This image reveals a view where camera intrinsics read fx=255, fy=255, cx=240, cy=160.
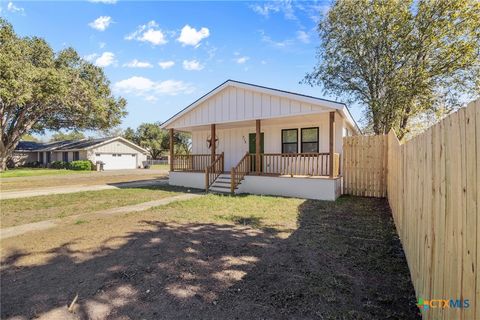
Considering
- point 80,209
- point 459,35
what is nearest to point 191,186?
point 80,209

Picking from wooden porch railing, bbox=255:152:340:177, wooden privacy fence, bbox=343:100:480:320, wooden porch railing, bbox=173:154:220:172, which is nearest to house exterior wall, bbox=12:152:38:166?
wooden porch railing, bbox=173:154:220:172

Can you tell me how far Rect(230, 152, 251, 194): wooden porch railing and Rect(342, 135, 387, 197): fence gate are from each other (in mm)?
4168

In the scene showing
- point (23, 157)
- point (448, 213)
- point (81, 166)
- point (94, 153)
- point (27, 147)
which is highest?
point (27, 147)

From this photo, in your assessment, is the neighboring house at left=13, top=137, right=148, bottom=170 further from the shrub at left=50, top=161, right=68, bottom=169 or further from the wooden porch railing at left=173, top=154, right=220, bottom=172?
the wooden porch railing at left=173, top=154, right=220, bottom=172

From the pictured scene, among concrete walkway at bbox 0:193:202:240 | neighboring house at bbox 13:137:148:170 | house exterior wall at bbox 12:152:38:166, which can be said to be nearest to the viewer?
concrete walkway at bbox 0:193:202:240

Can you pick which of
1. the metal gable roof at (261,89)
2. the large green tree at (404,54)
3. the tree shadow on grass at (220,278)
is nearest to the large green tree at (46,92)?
the metal gable roof at (261,89)

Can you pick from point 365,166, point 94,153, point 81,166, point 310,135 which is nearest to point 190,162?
point 310,135

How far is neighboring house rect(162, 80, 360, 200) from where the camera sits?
983 cm

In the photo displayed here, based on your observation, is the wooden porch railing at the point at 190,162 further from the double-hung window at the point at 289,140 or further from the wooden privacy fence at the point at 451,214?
the wooden privacy fence at the point at 451,214

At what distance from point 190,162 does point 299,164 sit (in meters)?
6.61

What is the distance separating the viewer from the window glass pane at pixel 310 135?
1163cm

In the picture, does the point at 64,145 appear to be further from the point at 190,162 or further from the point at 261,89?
the point at 261,89

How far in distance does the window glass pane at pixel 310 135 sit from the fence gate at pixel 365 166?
139cm

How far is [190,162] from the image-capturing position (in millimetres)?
15031
